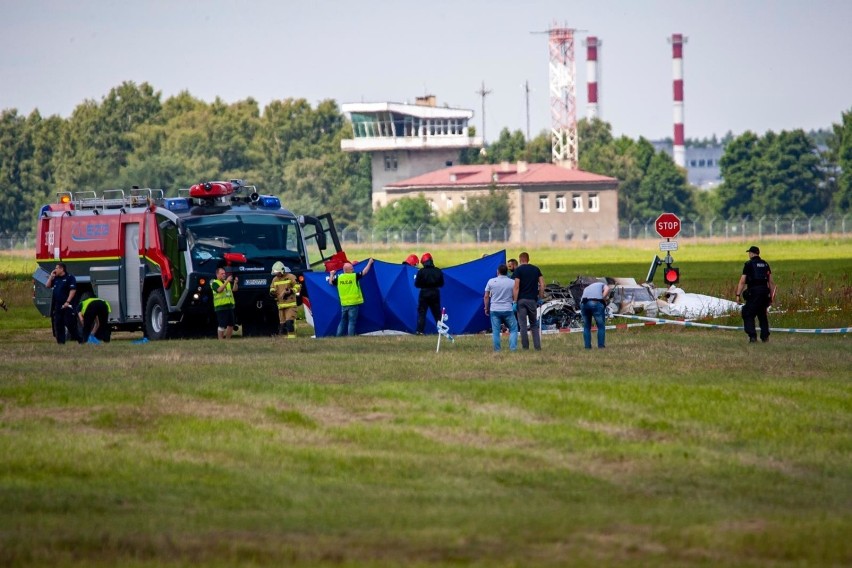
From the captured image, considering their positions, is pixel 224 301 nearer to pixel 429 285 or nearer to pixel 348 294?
pixel 348 294

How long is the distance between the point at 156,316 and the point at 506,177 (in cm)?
11295

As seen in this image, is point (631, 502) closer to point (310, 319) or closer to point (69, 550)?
point (69, 550)

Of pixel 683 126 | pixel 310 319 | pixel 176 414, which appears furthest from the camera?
pixel 683 126

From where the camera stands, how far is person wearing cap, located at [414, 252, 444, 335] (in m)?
31.8

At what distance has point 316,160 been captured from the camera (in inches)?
6452

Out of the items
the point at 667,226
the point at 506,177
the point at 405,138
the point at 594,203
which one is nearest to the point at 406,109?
the point at 405,138

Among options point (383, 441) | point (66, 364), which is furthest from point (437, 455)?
point (66, 364)

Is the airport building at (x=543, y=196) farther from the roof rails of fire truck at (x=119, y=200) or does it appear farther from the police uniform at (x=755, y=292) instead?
the police uniform at (x=755, y=292)

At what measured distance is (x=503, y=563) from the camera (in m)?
11.8

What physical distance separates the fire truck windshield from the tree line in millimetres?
101398

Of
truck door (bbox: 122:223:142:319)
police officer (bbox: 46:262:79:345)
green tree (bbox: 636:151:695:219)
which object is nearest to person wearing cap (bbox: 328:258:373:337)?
truck door (bbox: 122:223:142:319)

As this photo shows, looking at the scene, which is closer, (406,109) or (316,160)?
(406,109)

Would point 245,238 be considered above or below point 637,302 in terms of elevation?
above

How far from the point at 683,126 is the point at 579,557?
16281 cm
